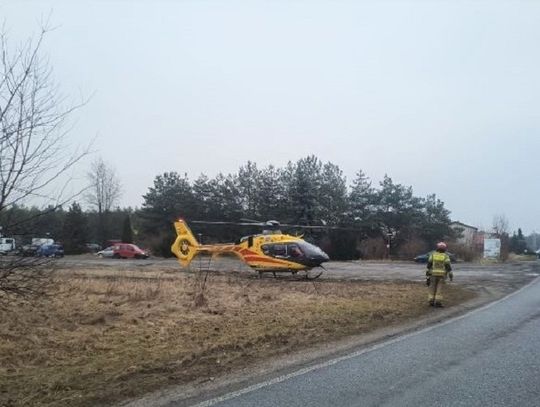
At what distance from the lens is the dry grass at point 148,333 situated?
741 cm

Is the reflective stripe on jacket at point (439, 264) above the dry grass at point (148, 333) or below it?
above

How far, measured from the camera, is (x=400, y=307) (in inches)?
626

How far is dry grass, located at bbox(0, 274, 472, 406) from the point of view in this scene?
7414mm

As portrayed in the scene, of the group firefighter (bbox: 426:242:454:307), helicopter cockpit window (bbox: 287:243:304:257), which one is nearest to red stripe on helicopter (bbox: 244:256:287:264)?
helicopter cockpit window (bbox: 287:243:304:257)

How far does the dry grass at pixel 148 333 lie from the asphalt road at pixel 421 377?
122cm

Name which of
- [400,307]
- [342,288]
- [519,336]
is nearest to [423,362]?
[519,336]

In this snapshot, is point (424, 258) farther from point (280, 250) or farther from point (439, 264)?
point (439, 264)

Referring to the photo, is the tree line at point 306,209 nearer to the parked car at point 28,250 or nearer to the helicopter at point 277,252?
the helicopter at point 277,252

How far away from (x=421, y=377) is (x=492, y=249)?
66.6 m

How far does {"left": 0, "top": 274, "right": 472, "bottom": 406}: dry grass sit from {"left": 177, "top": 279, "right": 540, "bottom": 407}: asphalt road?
1.22m

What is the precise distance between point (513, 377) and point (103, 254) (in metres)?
65.4

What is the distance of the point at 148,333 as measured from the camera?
1105 centimetres

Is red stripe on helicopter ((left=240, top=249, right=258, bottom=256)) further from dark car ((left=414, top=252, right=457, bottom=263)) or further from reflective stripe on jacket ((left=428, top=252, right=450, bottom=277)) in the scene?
dark car ((left=414, top=252, right=457, bottom=263))

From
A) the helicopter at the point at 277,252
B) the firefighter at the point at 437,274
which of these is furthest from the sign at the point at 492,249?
the firefighter at the point at 437,274
